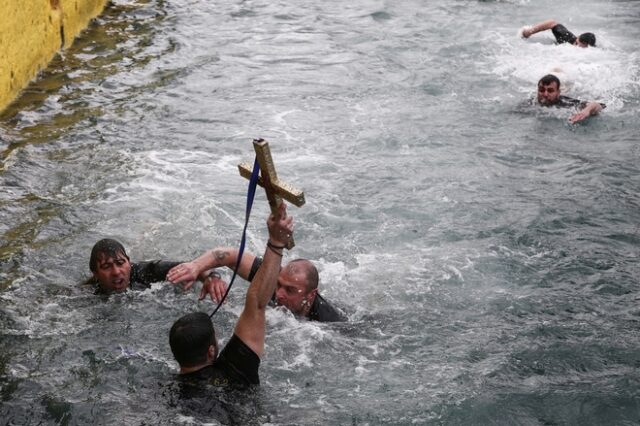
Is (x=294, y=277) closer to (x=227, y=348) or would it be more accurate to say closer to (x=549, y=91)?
(x=227, y=348)

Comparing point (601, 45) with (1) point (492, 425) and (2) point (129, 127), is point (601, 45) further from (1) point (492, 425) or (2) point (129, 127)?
(1) point (492, 425)

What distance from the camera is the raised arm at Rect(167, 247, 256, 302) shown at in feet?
22.6

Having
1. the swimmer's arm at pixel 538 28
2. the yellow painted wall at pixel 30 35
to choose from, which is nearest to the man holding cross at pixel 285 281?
the yellow painted wall at pixel 30 35

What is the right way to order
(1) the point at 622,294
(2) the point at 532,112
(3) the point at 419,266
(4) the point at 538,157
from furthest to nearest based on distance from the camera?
(2) the point at 532,112 < (4) the point at 538,157 < (3) the point at 419,266 < (1) the point at 622,294

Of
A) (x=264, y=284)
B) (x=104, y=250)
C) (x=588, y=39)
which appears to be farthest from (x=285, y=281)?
(x=588, y=39)

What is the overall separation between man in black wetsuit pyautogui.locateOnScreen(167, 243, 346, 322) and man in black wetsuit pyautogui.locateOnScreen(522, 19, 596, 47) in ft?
30.4

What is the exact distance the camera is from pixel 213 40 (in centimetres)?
1520

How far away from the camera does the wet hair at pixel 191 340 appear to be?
521 centimetres

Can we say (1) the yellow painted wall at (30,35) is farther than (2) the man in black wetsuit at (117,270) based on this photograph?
Yes

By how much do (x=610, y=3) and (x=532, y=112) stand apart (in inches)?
281

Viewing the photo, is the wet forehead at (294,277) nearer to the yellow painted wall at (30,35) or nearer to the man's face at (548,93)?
the yellow painted wall at (30,35)

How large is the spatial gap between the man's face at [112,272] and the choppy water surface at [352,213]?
0.63 ft

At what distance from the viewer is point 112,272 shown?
22.7ft

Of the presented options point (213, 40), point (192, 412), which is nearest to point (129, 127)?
point (213, 40)
